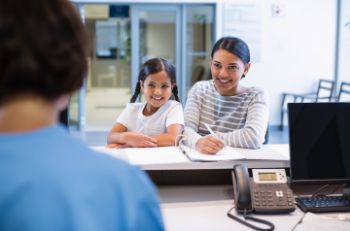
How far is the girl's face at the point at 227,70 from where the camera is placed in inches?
87.3

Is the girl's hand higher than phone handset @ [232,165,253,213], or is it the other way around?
the girl's hand

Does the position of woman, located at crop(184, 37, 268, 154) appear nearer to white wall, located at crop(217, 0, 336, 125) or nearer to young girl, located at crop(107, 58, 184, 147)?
young girl, located at crop(107, 58, 184, 147)

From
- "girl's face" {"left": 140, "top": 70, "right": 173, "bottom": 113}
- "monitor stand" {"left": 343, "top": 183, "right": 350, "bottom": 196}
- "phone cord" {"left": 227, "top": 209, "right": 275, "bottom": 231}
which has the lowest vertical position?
"phone cord" {"left": 227, "top": 209, "right": 275, "bottom": 231}

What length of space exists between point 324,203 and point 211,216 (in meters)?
0.42

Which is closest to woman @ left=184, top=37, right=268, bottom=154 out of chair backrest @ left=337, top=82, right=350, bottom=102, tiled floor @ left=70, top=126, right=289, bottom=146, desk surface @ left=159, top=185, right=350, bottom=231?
desk surface @ left=159, top=185, right=350, bottom=231

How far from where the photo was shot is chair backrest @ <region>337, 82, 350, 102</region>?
7.17m

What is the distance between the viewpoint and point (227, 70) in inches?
87.4

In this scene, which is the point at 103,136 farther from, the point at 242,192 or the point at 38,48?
the point at 38,48

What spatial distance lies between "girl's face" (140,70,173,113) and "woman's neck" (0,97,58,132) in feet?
5.73

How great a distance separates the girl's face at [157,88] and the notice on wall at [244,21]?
4972 millimetres

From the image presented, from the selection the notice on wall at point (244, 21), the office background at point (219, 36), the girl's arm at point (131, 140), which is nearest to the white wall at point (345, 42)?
the office background at point (219, 36)

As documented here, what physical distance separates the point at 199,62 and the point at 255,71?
0.87 meters

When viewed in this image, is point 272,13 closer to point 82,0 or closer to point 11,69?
point 82,0

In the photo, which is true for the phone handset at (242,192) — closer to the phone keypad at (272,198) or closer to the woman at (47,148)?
the phone keypad at (272,198)
